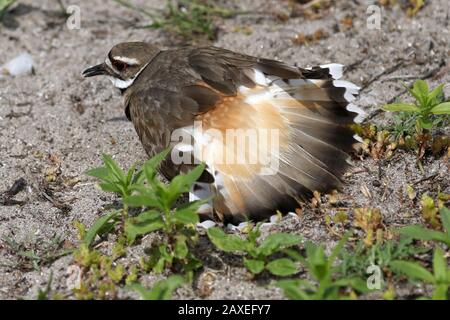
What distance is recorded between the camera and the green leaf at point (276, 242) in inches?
159

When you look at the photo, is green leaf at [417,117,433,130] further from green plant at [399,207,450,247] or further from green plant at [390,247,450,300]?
green plant at [390,247,450,300]

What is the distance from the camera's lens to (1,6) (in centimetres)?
686

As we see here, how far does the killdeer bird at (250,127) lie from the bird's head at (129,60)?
0.58 m

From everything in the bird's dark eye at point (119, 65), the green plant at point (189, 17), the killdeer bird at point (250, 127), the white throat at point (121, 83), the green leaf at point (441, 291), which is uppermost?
the green plant at point (189, 17)

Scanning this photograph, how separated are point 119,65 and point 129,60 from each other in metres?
0.10

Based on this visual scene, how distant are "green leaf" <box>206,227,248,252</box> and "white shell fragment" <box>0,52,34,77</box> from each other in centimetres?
324

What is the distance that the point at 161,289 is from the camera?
3.82 m

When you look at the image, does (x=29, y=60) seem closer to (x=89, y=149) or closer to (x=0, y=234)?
(x=89, y=149)

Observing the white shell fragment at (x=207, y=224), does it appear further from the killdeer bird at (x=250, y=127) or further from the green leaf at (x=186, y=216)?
the green leaf at (x=186, y=216)

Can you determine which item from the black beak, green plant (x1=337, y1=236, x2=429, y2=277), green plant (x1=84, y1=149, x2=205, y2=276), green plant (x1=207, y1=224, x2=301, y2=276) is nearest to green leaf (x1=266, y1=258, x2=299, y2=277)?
green plant (x1=207, y1=224, x2=301, y2=276)

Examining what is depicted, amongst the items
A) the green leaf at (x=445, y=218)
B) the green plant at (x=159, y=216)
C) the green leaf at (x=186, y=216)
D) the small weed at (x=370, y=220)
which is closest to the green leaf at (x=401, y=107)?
the small weed at (x=370, y=220)

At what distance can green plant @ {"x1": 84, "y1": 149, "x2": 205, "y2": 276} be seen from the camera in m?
3.98

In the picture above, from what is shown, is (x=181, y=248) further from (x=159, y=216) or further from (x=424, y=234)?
(x=424, y=234)

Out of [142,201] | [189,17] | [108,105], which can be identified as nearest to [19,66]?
[108,105]
